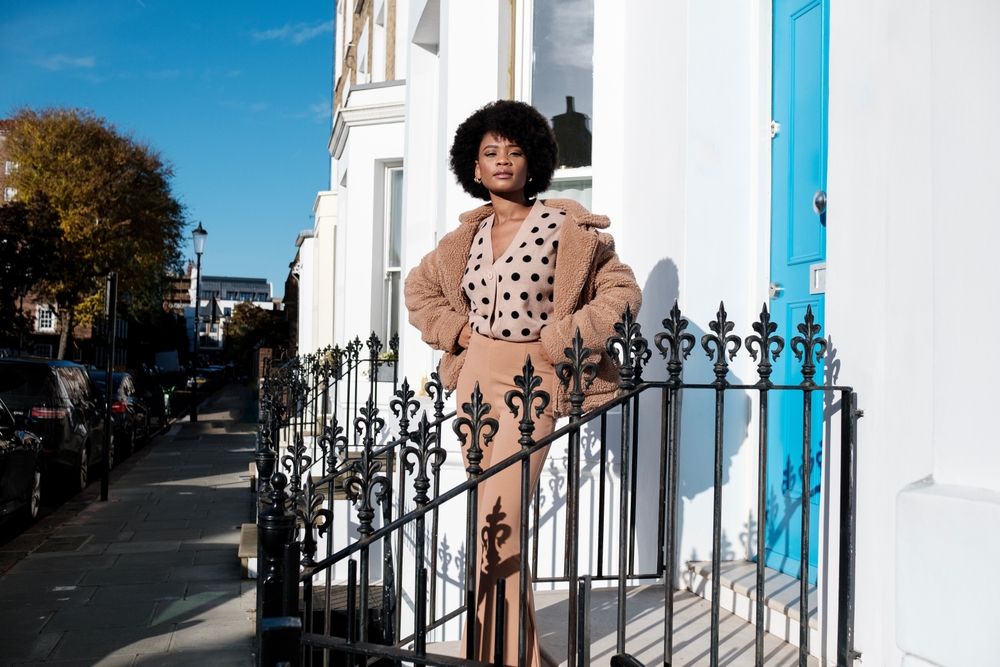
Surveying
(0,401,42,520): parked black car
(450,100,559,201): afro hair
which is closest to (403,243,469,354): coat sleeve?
(450,100,559,201): afro hair

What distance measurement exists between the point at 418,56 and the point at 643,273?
3284 mm

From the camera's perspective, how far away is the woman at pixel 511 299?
2.68 m

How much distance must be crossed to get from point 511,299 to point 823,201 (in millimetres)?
1405

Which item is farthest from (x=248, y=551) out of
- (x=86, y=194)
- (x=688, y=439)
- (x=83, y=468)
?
(x=86, y=194)

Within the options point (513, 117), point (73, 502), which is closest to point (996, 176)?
point (513, 117)

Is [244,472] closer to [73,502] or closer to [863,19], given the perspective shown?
[73,502]

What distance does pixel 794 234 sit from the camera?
352 centimetres

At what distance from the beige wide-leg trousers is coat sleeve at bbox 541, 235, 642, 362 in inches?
4.2

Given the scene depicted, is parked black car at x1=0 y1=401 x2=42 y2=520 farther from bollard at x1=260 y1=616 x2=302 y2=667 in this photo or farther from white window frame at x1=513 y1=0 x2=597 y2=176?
bollard at x1=260 y1=616 x2=302 y2=667

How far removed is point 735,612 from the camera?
340 cm

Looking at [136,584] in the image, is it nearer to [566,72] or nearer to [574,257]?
[566,72]

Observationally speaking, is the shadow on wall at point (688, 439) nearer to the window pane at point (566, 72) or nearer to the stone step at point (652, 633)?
the stone step at point (652, 633)

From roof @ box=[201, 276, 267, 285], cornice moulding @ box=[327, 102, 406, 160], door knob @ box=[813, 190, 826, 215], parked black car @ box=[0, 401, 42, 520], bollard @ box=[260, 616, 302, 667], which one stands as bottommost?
parked black car @ box=[0, 401, 42, 520]

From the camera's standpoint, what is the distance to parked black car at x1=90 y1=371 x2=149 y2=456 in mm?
14156
